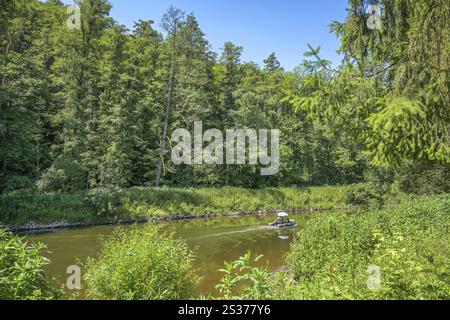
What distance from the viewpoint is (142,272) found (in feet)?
24.6

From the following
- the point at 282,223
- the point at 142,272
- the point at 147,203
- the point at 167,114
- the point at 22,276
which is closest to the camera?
the point at 22,276

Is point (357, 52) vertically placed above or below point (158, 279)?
above

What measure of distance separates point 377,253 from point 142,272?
17.4 feet

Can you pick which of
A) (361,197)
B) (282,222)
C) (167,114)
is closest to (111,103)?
(167,114)

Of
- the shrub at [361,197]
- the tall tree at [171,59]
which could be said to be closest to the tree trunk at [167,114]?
the tall tree at [171,59]

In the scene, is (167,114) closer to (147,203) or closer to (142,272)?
(147,203)

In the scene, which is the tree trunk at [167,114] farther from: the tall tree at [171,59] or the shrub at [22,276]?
the shrub at [22,276]

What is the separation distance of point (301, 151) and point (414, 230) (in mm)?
38543

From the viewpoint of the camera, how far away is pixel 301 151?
4991 cm

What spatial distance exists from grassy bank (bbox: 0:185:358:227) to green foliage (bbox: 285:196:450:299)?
59.6 ft

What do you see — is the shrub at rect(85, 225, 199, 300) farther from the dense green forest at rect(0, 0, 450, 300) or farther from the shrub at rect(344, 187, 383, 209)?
the shrub at rect(344, 187, 383, 209)

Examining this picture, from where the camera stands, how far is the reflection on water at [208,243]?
15002mm
